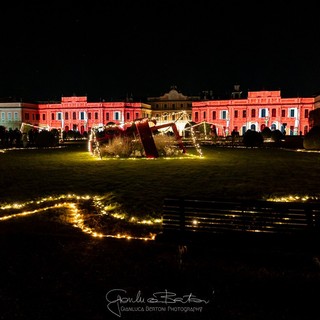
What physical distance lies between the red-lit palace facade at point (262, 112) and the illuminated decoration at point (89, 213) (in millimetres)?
57223

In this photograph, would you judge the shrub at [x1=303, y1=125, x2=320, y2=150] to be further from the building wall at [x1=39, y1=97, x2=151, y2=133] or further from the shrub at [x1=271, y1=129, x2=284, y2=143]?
the building wall at [x1=39, y1=97, x2=151, y2=133]

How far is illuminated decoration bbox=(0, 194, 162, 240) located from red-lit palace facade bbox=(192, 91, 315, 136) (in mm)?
57223

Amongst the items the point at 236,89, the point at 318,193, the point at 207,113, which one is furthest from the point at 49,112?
the point at 318,193

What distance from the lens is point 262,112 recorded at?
67.1 meters

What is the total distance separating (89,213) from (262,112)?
208 ft

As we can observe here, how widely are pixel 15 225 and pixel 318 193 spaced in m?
7.47

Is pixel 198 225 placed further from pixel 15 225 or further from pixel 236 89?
pixel 236 89

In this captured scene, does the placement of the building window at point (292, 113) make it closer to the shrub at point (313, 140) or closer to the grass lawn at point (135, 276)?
the shrub at point (313, 140)

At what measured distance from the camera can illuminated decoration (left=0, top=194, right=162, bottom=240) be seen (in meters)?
6.56

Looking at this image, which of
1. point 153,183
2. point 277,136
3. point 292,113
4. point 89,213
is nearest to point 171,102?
point 292,113

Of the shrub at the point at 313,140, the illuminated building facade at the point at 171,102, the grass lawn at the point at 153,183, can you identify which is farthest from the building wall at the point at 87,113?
the grass lawn at the point at 153,183

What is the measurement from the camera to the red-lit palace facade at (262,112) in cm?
6550

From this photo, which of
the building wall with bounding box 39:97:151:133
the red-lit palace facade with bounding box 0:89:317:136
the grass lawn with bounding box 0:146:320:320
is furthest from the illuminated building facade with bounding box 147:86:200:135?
the grass lawn with bounding box 0:146:320:320

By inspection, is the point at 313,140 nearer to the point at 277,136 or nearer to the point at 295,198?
the point at 277,136
